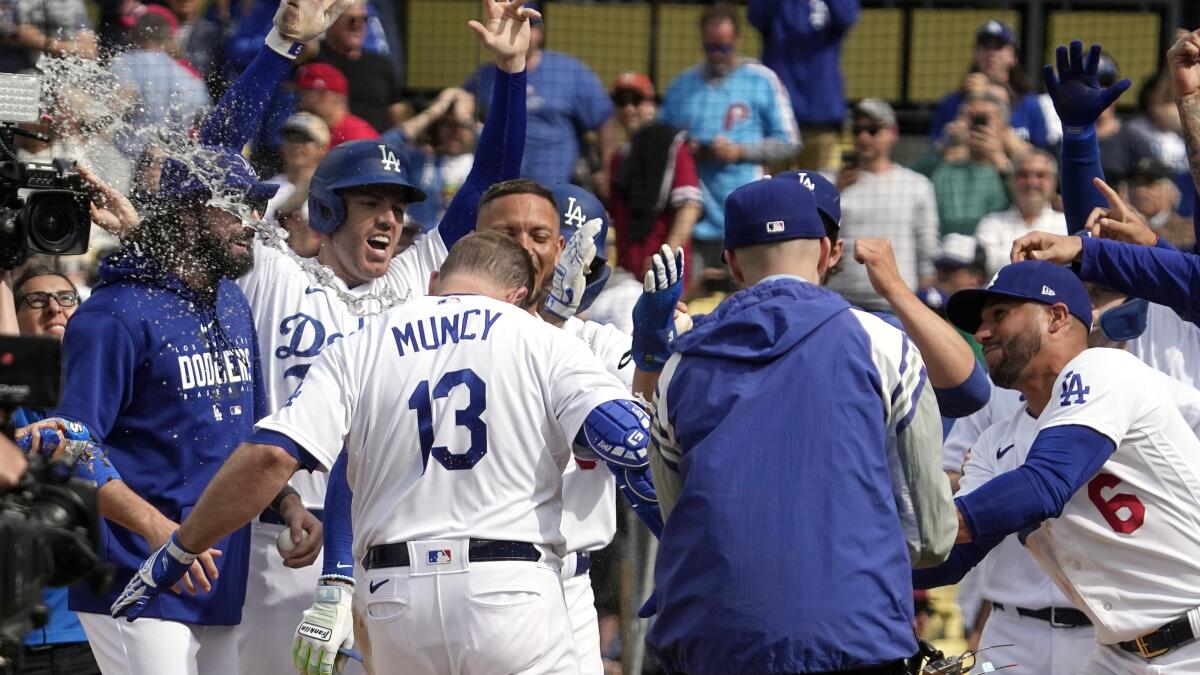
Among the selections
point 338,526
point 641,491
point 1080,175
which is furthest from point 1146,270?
point 338,526

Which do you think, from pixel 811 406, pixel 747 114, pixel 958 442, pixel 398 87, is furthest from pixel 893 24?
pixel 811 406

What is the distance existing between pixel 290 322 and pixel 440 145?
3971 mm

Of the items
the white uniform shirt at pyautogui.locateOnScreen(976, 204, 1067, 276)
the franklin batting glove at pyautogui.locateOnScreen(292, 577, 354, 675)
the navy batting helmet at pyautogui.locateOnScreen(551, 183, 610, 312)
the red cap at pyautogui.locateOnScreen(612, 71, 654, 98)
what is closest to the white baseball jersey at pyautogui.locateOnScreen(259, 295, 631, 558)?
the franklin batting glove at pyautogui.locateOnScreen(292, 577, 354, 675)

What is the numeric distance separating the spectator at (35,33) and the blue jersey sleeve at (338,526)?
3945mm

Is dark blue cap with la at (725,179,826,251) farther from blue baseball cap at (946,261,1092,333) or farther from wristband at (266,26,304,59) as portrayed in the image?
wristband at (266,26,304,59)

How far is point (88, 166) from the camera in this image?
6195mm

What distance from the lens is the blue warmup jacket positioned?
5.39 meters

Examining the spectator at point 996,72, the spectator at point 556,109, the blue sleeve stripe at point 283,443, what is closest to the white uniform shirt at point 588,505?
the blue sleeve stripe at point 283,443

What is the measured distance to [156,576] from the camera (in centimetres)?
477

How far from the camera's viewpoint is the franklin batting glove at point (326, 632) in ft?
16.3

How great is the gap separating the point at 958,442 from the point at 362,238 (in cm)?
260

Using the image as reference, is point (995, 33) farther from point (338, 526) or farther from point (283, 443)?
point (283, 443)

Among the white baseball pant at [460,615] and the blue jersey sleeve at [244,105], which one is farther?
the blue jersey sleeve at [244,105]

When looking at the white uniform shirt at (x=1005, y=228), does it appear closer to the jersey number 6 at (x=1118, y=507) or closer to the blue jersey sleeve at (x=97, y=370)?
the jersey number 6 at (x=1118, y=507)
